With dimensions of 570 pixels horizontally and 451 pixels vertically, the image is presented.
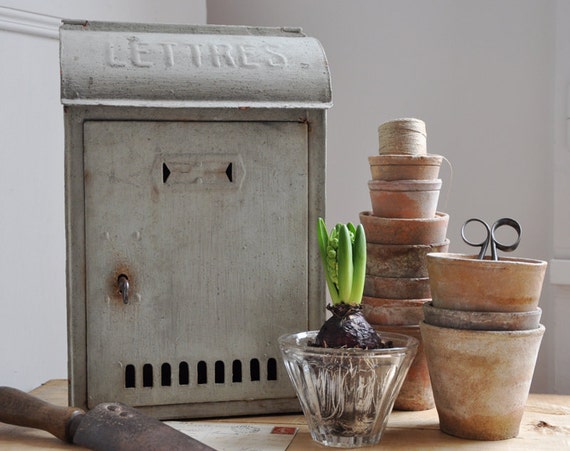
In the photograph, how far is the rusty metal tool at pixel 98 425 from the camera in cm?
99

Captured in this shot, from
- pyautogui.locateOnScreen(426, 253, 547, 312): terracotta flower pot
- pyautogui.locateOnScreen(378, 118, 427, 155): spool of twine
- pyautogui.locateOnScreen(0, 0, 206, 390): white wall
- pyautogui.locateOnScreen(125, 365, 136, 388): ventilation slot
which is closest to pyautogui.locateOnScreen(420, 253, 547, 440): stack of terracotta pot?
pyautogui.locateOnScreen(426, 253, 547, 312): terracotta flower pot

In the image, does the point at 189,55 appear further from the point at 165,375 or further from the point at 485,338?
the point at 485,338

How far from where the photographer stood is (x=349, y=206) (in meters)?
1.92

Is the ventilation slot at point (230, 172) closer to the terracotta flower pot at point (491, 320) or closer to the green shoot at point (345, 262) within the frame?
the green shoot at point (345, 262)

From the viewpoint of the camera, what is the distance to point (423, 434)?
3.72 ft

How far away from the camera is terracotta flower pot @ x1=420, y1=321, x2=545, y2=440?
1062mm

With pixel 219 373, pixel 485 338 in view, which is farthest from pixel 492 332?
pixel 219 373

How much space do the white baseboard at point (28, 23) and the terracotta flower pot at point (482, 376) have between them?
3.17 feet

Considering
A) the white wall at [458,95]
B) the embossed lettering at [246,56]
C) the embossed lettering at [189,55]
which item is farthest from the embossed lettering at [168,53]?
the white wall at [458,95]

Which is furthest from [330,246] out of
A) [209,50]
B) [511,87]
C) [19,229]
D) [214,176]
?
[511,87]

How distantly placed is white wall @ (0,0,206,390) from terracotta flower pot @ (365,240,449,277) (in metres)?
0.73

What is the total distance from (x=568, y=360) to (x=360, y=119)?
72 cm

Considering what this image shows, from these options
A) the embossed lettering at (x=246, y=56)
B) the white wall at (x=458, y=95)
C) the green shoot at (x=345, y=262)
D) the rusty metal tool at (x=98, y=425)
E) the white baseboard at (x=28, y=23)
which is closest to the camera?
the rusty metal tool at (x=98, y=425)

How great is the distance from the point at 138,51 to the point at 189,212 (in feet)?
0.82
